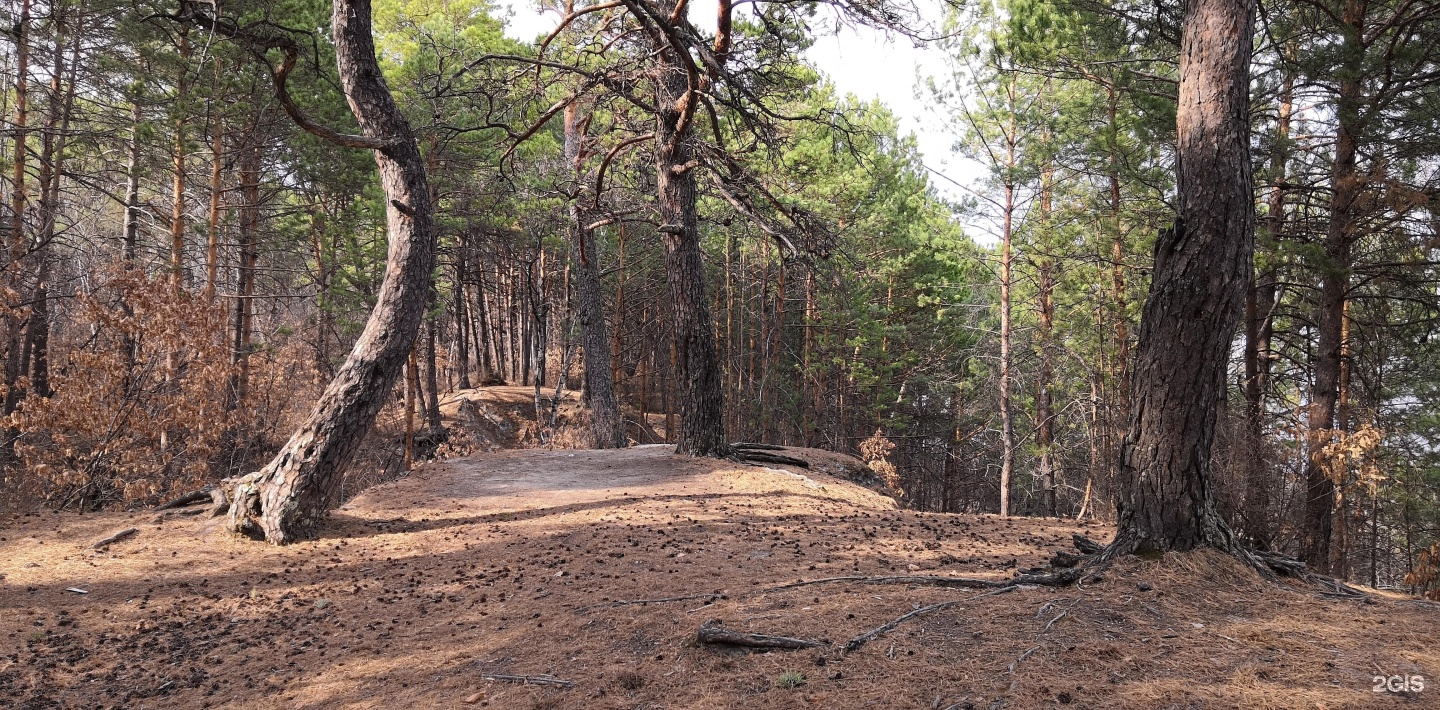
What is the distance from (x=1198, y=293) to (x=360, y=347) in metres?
6.40

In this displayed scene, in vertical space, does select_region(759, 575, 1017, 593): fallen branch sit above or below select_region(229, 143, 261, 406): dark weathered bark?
below

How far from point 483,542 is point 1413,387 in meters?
18.4

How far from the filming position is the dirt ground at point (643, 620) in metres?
2.86

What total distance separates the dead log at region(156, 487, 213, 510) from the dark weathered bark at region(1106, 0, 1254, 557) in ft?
26.0

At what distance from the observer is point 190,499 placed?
7.23m

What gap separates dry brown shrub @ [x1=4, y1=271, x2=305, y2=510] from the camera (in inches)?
321

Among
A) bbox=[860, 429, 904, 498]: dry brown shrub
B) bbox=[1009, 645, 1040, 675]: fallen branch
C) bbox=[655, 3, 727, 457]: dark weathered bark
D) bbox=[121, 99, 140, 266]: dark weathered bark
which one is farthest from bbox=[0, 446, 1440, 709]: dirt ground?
bbox=[860, 429, 904, 498]: dry brown shrub

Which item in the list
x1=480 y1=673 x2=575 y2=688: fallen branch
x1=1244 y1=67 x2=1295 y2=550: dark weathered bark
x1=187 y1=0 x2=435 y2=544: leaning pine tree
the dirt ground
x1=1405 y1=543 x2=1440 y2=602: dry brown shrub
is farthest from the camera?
x1=1405 y1=543 x2=1440 y2=602: dry brown shrub

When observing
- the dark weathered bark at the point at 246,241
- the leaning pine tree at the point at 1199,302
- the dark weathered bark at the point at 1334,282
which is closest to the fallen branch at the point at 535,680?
the leaning pine tree at the point at 1199,302

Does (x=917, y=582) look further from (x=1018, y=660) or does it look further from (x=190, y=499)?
(x=190, y=499)

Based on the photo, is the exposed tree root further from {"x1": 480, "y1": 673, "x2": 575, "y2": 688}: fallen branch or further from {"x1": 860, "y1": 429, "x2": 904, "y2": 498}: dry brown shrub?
{"x1": 860, "y1": 429, "x2": 904, "y2": 498}: dry brown shrub

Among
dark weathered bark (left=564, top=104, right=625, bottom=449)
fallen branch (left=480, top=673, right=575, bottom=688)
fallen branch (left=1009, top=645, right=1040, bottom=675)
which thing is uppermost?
dark weathered bark (left=564, top=104, right=625, bottom=449)

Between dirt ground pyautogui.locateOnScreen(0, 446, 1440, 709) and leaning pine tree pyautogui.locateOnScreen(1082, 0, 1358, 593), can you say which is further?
leaning pine tree pyautogui.locateOnScreen(1082, 0, 1358, 593)

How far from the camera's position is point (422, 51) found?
15.0m
